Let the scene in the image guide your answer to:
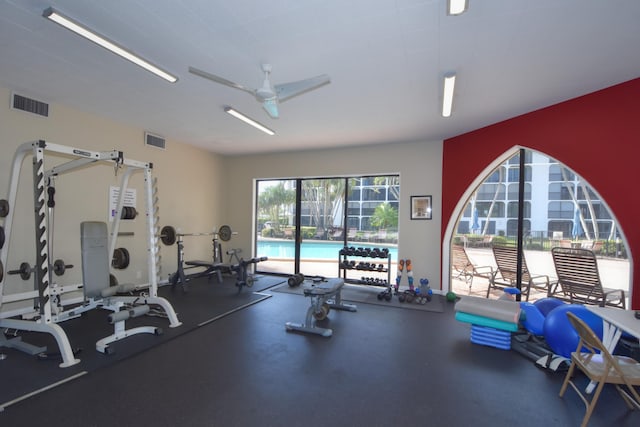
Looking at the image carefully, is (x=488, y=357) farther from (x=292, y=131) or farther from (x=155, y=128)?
(x=155, y=128)

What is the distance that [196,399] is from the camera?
2010mm

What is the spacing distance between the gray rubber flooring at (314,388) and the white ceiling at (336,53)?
2.57 meters

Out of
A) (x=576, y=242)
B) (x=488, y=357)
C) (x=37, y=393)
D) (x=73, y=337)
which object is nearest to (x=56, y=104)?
(x=73, y=337)

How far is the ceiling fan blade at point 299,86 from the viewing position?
Answer: 7.52ft

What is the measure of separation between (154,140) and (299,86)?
3680 mm

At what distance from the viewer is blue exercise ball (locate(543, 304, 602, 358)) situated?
2422 millimetres

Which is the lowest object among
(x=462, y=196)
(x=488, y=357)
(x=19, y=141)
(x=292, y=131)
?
(x=488, y=357)

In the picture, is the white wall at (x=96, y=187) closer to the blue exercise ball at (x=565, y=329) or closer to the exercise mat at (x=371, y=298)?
the exercise mat at (x=371, y=298)

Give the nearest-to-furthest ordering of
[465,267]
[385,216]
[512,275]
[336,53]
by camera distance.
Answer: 1. [336,53]
2. [512,275]
3. [465,267]
4. [385,216]

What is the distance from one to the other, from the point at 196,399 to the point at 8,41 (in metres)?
3.13

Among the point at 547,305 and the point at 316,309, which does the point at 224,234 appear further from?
the point at 547,305

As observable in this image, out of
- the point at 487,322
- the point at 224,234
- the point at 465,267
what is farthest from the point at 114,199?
the point at 465,267

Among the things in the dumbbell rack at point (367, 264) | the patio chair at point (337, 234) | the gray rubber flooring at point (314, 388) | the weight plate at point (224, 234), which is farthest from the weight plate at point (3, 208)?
the patio chair at point (337, 234)

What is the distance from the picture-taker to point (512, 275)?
4156mm
